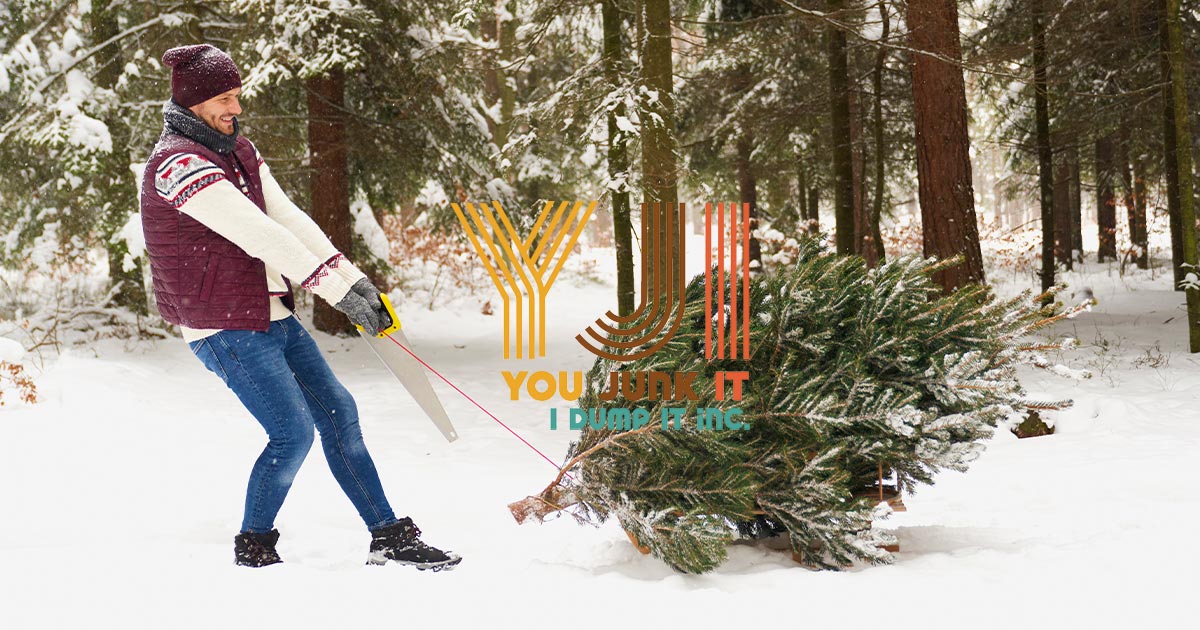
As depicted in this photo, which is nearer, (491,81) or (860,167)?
(860,167)

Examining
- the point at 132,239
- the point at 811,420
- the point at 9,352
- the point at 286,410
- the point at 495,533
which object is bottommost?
the point at 495,533

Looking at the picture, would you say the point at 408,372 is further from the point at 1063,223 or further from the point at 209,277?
the point at 1063,223

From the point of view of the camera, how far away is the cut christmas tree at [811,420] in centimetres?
351

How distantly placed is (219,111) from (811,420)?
8.18 ft

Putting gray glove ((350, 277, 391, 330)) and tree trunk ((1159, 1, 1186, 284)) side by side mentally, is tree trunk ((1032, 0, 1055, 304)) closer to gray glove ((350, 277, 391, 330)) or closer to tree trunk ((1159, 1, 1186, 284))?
tree trunk ((1159, 1, 1186, 284))

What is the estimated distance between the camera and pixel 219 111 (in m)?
3.39

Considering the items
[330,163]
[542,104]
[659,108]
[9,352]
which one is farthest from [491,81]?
[9,352]

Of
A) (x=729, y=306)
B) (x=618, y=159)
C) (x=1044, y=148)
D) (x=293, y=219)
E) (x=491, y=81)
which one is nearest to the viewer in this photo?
(x=293, y=219)

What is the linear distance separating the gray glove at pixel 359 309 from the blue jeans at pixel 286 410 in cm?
29

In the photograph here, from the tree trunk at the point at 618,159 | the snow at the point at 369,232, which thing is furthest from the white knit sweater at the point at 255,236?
the snow at the point at 369,232

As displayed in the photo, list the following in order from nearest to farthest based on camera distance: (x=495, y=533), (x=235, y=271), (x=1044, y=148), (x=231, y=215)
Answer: (x=231, y=215), (x=235, y=271), (x=495, y=533), (x=1044, y=148)

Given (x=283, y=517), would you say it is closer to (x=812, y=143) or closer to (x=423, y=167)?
(x=423, y=167)

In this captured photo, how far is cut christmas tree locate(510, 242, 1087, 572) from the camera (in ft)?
11.5

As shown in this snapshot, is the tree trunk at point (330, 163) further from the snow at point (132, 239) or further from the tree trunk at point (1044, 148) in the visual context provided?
the tree trunk at point (1044, 148)
